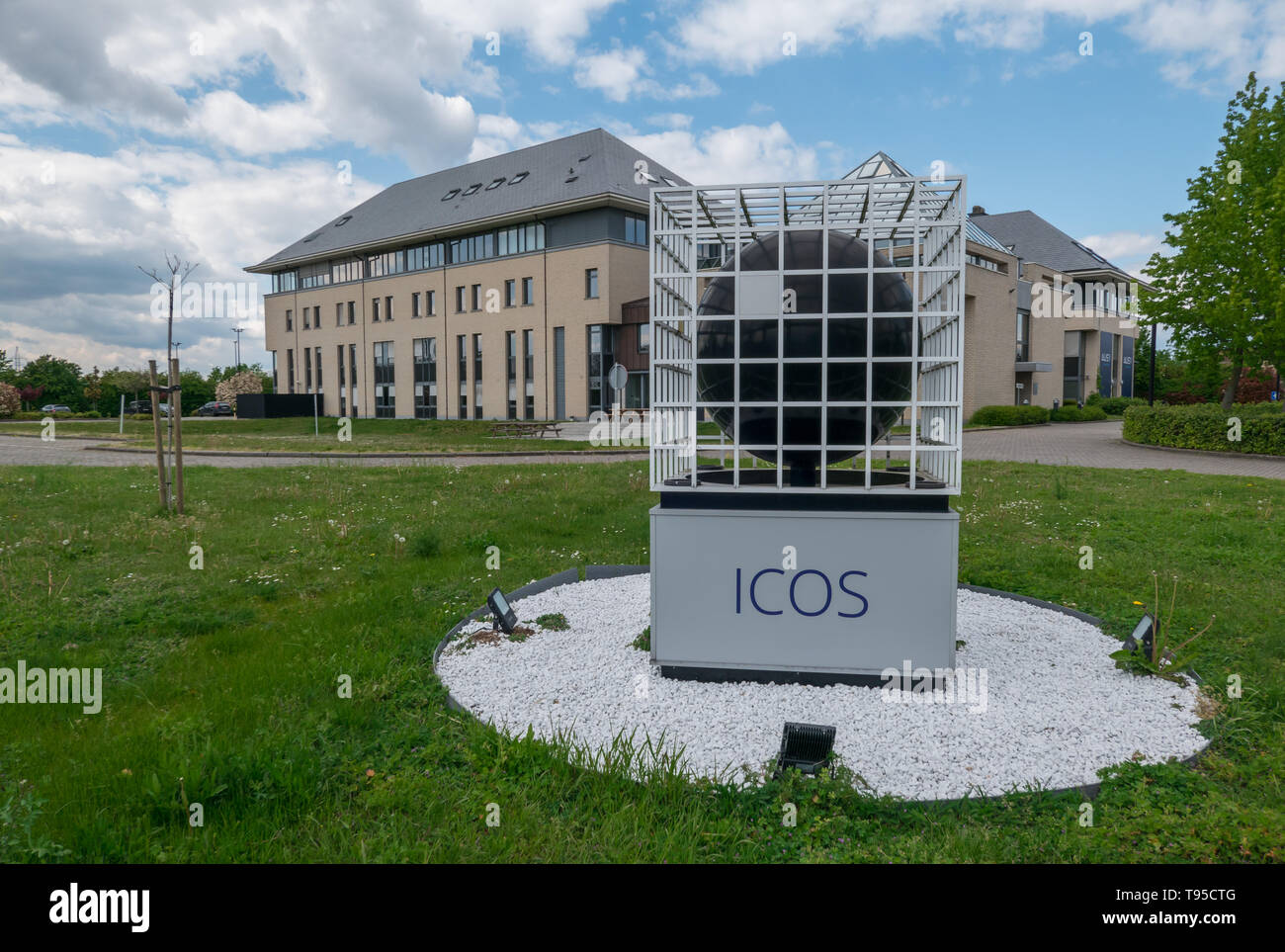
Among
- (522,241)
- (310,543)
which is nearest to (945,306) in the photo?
(310,543)

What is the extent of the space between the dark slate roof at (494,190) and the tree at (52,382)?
2916cm

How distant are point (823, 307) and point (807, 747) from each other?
237 centimetres

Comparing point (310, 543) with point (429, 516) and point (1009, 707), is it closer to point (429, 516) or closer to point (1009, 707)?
point (429, 516)

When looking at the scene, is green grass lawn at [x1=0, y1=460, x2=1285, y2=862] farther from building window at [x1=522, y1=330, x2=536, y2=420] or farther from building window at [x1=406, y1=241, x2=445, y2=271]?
building window at [x1=406, y1=241, x2=445, y2=271]

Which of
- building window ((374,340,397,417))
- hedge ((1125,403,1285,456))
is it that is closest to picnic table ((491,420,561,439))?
hedge ((1125,403,1285,456))

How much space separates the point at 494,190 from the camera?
49312 millimetres

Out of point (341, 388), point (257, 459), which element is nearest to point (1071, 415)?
point (257, 459)

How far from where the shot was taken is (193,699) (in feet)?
14.1

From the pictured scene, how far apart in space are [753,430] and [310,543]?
5.68m

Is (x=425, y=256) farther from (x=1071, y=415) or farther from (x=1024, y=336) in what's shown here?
(x=1071, y=415)

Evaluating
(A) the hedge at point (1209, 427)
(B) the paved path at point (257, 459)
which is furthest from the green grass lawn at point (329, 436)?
(A) the hedge at point (1209, 427)

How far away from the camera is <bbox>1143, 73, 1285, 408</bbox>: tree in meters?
23.4

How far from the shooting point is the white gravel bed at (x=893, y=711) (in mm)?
3604

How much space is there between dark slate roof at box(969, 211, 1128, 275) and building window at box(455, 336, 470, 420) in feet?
117
